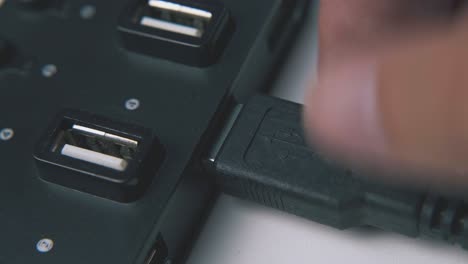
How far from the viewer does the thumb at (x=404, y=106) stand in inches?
13.8

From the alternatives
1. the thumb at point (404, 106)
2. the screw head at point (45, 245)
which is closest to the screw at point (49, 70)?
the screw head at point (45, 245)

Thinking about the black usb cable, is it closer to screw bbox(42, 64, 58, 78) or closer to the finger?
the finger

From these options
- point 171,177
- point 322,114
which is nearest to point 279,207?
point 171,177

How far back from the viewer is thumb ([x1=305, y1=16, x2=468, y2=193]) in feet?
1.15

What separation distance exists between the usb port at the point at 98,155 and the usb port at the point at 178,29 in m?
0.09

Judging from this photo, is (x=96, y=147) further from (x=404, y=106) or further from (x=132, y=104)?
(x=404, y=106)

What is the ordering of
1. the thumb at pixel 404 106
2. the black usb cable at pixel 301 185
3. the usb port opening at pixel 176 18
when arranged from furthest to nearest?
the usb port opening at pixel 176 18
the black usb cable at pixel 301 185
the thumb at pixel 404 106

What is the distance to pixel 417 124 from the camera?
1.18 feet

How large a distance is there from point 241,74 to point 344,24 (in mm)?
104

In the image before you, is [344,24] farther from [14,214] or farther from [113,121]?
[14,214]

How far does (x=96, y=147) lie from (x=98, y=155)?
0.03m

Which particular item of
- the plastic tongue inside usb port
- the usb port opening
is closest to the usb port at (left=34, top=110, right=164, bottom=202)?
the plastic tongue inside usb port

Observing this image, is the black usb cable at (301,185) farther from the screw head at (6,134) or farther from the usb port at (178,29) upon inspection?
the screw head at (6,134)

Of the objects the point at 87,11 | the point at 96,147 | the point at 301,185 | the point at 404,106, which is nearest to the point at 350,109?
the point at 404,106
